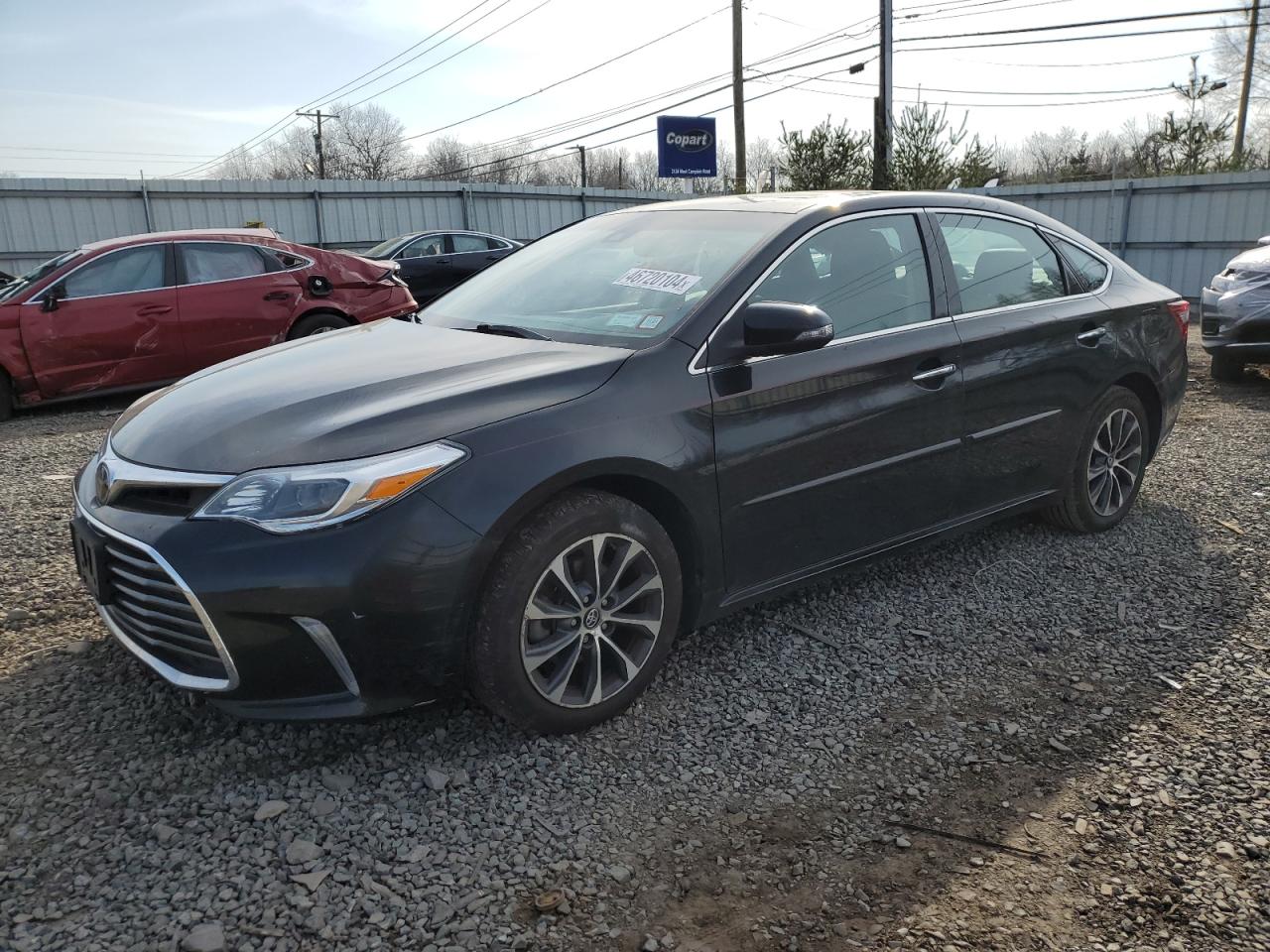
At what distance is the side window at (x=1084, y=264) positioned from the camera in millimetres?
4539

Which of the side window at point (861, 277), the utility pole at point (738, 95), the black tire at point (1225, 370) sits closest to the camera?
the side window at point (861, 277)

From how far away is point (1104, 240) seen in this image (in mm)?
19000

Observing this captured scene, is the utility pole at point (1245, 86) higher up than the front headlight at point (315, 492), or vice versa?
the utility pole at point (1245, 86)

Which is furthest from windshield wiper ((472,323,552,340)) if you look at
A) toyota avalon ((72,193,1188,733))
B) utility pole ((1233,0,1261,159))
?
utility pole ((1233,0,1261,159))

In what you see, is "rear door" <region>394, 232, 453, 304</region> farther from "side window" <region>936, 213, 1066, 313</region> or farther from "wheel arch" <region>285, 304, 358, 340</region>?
"side window" <region>936, 213, 1066, 313</region>

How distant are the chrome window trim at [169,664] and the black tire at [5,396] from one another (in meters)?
6.60

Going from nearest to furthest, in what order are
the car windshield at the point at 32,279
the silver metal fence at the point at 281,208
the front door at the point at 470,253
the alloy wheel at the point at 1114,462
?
1. the alloy wheel at the point at 1114,462
2. the car windshield at the point at 32,279
3. the front door at the point at 470,253
4. the silver metal fence at the point at 281,208

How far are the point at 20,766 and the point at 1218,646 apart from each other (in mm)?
3998

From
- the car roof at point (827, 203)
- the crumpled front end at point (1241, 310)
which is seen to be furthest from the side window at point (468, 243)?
the car roof at point (827, 203)

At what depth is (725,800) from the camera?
271 centimetres

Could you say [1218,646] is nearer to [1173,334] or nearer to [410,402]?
[1173,334]

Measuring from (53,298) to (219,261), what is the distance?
4.47ft

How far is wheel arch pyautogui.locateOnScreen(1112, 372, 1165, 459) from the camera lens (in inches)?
184

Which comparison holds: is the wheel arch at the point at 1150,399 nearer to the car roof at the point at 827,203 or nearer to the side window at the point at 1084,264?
the side window at the point at 1084,264
